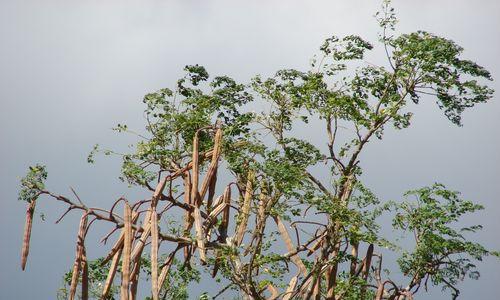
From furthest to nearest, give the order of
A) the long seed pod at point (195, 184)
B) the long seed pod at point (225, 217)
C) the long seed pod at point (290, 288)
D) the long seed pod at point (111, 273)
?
the long seed pod at point (290, 288)
the long seed pod at point (225, 217)
the long seed pod at point (195, 184)
the long seed pod at point (111, 273)

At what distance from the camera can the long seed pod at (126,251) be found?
5770 millimetres

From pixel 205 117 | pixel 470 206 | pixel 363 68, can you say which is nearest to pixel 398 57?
pixel 363 68

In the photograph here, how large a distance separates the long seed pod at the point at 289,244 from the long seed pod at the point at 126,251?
340 cm

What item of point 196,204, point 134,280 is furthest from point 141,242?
point 196,204

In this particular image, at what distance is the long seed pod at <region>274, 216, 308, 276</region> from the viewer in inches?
361

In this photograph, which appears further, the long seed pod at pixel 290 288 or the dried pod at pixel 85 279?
the long seed pod at pixel 290 288

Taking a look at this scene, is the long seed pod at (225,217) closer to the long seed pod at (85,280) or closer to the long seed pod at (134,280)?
the long seed pod at (134,280)

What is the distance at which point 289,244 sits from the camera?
30.1 feet

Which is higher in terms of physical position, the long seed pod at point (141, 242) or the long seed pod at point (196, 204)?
the long seed pod at point (196, 204)

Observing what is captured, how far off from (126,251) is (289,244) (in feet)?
12.0

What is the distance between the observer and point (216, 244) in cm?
831

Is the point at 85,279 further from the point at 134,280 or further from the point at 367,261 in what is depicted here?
the point at 367,261

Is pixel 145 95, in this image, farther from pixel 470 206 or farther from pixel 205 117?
pixel 470 206

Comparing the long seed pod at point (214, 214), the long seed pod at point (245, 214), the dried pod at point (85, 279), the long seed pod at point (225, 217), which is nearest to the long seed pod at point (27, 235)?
the dried pod at point (85, 279)
